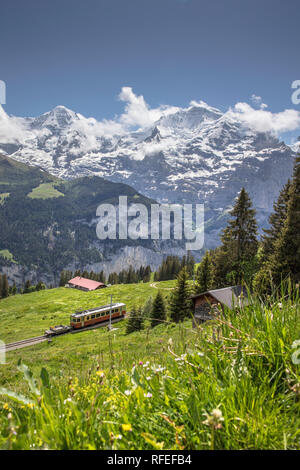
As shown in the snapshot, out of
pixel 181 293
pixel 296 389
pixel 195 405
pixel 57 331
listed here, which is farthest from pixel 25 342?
pixel 296 389

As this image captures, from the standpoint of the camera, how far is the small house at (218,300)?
10.5 feet

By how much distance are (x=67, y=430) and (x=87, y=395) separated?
745mm

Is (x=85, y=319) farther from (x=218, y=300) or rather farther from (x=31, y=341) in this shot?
(x=218, y=300)

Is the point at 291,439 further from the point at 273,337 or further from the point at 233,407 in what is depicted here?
the point at 273,337

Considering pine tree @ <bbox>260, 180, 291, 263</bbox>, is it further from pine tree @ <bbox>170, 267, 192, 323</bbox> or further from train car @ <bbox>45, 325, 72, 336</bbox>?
→ train car @ <bbox>45, 325, 72, 336</bbox>

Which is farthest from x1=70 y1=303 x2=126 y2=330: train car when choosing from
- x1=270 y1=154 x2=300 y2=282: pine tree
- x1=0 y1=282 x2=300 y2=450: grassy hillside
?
x1=0 y1=282 x2=300 y2=450: grassy hillside

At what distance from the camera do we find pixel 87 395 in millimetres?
2186

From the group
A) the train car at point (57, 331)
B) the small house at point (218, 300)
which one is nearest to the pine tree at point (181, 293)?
the small house at point (218, 300)

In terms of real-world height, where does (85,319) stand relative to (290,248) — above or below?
below

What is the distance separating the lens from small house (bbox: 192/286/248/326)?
319 cm

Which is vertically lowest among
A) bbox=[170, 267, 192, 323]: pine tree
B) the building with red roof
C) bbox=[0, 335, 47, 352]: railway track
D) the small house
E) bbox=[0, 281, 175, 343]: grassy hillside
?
the building with red roof

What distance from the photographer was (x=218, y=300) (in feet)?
14.1

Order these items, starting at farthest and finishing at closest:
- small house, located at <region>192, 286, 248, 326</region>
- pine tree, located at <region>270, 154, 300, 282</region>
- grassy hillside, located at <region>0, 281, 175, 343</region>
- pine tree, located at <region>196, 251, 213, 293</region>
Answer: grassy hillside, located at <region>0, 281, 175, 343</region>
pine tree, located at <region>196, 251, 213, 293</region>
pine tree, located at <region>270, 154, 300, 282</region>
small house, located at <region>192, 286, 248, 326</region>

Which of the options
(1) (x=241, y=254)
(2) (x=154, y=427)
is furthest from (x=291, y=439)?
(1) (x=241, y=254)
